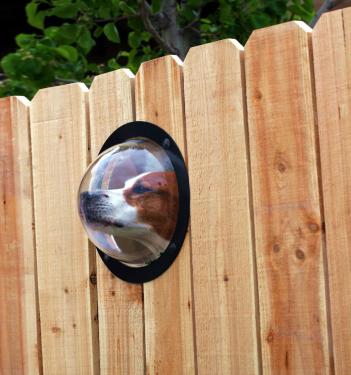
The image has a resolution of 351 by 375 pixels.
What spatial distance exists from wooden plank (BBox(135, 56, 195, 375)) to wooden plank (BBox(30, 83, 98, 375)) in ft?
0.94

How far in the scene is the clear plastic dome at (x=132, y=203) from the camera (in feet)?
8.62

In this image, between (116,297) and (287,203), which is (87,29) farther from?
(287,203)

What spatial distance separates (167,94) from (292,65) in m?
0.47

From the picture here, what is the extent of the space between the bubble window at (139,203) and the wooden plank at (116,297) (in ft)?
0.37

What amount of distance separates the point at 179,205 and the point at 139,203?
12cm

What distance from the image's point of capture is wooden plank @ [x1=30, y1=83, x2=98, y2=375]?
2.96m

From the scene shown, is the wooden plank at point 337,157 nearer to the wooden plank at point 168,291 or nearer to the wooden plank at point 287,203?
the wooden plank at point 287,203

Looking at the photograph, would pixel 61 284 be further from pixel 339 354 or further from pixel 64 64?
pixel 64 64

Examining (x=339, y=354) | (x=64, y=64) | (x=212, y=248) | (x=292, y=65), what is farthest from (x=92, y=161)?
(x=64, y=64)

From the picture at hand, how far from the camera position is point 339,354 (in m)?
2.26

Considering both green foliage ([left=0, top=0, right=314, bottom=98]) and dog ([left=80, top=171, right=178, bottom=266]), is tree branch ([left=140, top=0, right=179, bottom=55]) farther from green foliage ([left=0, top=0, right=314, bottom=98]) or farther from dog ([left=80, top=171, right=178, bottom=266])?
dog ([left=80, top=171, right=178, bottom=266])

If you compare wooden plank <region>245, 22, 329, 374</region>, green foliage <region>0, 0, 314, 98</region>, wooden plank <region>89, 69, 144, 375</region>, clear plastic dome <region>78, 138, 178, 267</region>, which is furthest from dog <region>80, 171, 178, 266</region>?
green foliage <region>0, 0, 314, 98</region>

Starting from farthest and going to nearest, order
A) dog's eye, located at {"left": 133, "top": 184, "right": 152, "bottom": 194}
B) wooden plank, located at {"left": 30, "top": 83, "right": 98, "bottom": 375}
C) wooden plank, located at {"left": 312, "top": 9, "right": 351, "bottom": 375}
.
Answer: wooden plank, located at {"left": 30, "top": 83, "right": 98, "bottom": 375} < dog's eye, located at {"left": 133, "top": 184, "right": 152, "bottom": 194} < wooden plank, located at {"left": 312, "top": 9, "right": 351, "bottom": 375}

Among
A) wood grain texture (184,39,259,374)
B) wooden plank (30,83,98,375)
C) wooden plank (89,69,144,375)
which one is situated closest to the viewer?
wood grain texture (184,39,259,374)
